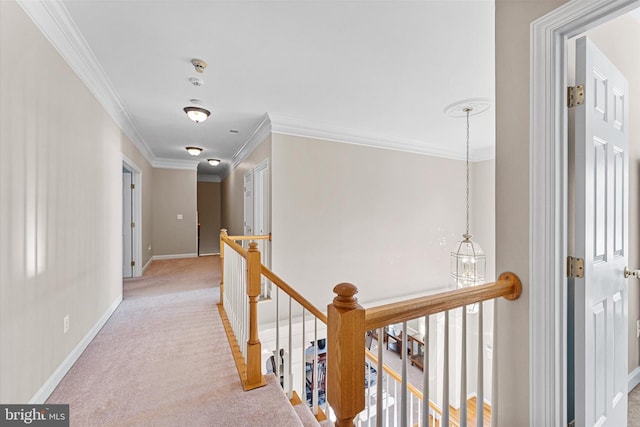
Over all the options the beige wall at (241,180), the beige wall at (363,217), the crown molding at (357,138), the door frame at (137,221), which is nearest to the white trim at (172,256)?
the beige wall at (241,180)

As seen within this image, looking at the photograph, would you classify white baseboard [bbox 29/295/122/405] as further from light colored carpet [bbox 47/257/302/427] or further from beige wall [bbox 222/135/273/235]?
beige wall [bbox 222/135/273/235]

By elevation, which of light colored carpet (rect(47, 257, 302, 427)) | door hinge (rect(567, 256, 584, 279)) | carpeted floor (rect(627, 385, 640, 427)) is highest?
door hinge (rect(567, 256, 584, 279))

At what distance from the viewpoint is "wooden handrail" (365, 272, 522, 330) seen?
2.92ft

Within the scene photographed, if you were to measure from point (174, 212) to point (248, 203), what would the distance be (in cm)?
256

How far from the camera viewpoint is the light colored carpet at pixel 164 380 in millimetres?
1741

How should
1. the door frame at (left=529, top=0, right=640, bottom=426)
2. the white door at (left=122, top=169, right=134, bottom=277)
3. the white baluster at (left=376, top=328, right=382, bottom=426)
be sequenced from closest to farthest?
the white baluster at (left=376, top=328, right=382, bottom=426)
the door frame at (left=529, top=0, right=640, bottom=426)
the white door at (left=122, top=169, right=134, bottom=277)

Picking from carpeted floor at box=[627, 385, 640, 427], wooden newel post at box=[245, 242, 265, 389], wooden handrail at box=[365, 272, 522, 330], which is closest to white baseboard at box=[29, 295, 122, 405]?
wooden newel post at box=[245, 242, 265, 389]

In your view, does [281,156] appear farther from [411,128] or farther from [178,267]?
[178,267]

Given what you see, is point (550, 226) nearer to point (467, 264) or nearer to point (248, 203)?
point (467, 264)

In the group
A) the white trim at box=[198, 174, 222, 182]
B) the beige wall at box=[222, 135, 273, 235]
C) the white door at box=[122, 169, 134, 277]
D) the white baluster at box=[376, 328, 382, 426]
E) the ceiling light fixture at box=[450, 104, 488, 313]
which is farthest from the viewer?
the white trim at box=[198, 174, 222, 182]

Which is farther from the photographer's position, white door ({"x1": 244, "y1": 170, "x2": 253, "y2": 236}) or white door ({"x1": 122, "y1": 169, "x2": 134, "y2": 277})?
white door ({"x1": 244, "y1": 170, "x2": 253, "y2": 236})

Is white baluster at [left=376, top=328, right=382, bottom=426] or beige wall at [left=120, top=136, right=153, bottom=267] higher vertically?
beige wall at [left=120, top=136, right=153, bottom=267]

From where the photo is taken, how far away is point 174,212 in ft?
21.8

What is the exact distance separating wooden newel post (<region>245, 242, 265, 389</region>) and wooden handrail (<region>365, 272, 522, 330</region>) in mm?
1338
